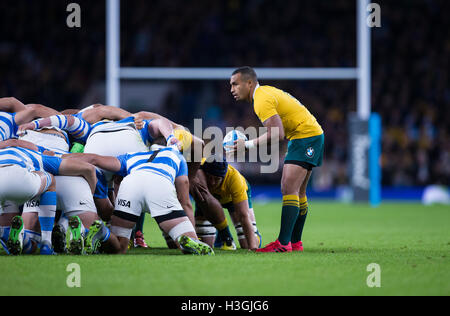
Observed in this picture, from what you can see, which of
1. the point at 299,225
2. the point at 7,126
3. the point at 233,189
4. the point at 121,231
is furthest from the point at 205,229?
the point at 7,126

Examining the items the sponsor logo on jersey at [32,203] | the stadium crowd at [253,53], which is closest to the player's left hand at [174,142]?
the sponsor logo on jersey at [32,203]

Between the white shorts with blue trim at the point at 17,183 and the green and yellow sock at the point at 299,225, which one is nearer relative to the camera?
the white shorts with blue trim at the point at 17,183

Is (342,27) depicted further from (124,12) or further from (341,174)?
(124,12)

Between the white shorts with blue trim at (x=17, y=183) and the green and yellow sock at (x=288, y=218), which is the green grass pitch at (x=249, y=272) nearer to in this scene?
the green and yellow sock at (x=288, y=218)

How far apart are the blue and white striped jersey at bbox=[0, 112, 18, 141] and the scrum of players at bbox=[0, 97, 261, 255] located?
1 cm

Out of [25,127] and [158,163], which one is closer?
[158,163]

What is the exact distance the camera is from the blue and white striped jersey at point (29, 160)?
5012mm

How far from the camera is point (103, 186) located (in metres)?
5.68

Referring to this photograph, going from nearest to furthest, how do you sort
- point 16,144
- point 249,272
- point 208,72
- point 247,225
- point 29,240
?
point 249,272 → point 29,240 → point 16,144 → point 247,225 → point 208,72

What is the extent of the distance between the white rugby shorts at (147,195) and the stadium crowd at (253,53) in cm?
1152

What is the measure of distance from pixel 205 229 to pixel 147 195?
142cm

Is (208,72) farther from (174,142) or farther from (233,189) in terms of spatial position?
(174,142)

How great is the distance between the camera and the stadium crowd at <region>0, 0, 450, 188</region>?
17.1m
